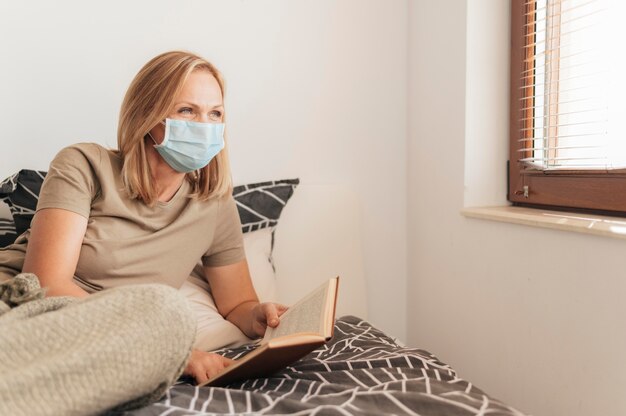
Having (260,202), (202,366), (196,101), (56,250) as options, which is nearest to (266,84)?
(260,202)

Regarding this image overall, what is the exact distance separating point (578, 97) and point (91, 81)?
50.9 inches

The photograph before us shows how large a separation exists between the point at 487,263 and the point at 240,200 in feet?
2.29

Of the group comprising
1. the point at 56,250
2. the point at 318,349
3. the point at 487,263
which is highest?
the point at 56,250

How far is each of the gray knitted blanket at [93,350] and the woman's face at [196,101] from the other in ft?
1.81

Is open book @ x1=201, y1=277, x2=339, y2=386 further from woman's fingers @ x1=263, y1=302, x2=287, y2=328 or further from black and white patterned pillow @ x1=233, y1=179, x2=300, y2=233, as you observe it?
black and white patterned pillow @ x1=233, y1=179, x2=300, y2=233

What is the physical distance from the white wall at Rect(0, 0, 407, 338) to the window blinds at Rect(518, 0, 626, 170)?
0.47 meters

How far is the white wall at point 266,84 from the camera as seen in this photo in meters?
1.46

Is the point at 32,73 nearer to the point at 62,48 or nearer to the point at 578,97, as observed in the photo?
the point at 62,48

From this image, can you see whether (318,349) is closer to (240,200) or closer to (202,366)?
(202,366)

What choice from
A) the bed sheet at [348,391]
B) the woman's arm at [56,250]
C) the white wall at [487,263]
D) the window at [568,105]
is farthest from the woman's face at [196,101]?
the window at [568,105]

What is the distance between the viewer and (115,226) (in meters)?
1.15

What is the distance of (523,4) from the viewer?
1.54m

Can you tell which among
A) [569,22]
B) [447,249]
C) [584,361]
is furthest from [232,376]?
[569,22]

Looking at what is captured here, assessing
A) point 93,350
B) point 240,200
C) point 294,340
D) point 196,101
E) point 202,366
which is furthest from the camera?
point 240,200
